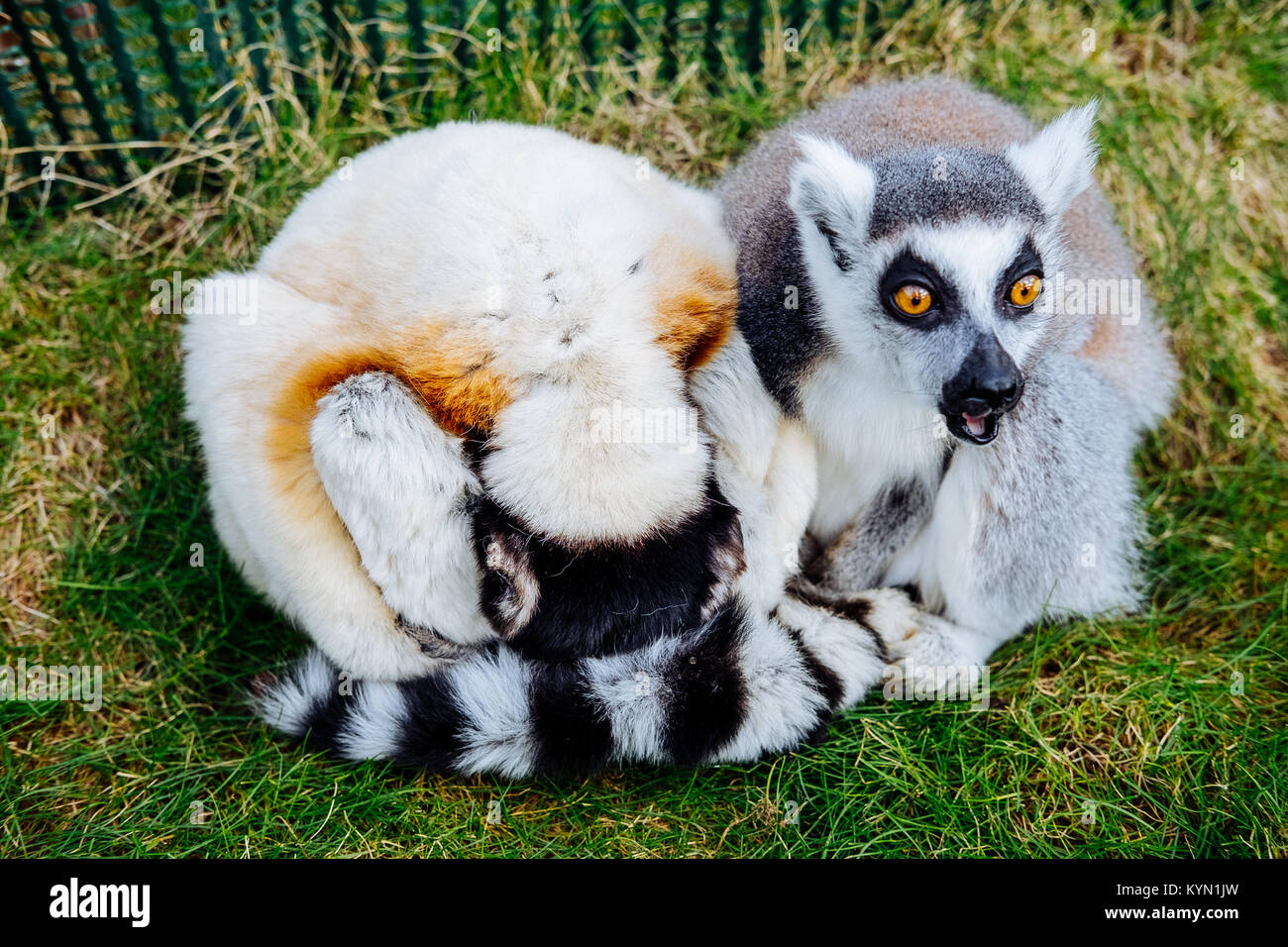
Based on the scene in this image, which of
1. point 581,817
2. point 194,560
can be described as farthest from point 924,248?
point 194,560

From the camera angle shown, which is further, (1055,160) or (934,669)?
(934,669)

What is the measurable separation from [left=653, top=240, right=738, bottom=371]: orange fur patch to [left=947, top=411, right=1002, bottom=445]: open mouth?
0.64m

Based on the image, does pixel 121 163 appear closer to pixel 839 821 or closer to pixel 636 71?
pixel 636 71

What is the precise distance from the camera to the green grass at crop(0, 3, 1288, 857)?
311cm

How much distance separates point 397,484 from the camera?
269 centimetres

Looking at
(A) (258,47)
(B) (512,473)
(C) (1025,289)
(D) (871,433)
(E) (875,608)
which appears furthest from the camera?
(A) (258,47)

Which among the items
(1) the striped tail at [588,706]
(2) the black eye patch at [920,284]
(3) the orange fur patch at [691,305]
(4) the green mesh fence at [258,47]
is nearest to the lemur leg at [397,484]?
(1) the striped tail at [588,706]

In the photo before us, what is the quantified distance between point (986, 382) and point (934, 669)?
3.56ft

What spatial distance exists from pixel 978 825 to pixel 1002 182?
173cm

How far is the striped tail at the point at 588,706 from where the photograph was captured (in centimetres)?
284

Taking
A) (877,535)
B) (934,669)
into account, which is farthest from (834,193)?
(934,669)

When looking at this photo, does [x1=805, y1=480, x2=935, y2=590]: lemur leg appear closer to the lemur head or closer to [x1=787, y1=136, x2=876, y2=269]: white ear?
the lemur head

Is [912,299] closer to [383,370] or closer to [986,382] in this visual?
[986,382]

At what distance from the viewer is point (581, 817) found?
3100mm
